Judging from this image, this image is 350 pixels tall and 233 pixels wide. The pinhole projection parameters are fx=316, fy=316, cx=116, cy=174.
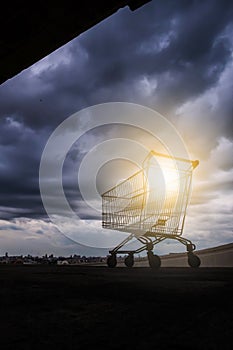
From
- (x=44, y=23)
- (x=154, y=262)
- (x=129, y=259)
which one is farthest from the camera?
(x=129, y=259)

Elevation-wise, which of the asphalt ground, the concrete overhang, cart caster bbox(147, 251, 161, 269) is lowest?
the asphalt ground

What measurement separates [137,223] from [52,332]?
6144 millimetres

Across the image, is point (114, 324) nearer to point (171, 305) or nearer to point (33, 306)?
point (171, 305)

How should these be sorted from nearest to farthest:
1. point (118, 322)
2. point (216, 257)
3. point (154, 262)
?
1. point (118, 322)
2. point (154, 262)
3. point (216, 257)

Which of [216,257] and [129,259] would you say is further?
[216,257]

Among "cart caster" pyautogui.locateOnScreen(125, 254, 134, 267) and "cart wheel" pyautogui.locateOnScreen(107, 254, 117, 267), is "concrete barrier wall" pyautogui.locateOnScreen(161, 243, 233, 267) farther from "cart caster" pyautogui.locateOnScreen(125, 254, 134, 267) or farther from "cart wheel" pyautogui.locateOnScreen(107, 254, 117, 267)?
"cart wheel" pyautogui.locateOnScreen(107, 254, 117, 267)

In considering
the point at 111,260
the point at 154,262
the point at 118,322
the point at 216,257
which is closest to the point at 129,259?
the point at 111,260

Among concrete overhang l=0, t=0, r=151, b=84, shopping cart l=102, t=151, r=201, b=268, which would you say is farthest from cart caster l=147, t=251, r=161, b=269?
concrete overhang l=0, t=0, r=151, b=84

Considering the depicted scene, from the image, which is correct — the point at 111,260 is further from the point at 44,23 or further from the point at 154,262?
the point at 44,23

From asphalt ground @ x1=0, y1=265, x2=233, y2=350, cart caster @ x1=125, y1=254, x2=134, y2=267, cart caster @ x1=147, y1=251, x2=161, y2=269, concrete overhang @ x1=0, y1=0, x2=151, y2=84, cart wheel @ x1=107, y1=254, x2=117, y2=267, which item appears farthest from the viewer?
cart caster @ x1=125, y1=254, x2=134, y2=267

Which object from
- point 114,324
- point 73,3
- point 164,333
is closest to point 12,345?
point 114,324

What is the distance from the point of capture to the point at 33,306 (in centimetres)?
185

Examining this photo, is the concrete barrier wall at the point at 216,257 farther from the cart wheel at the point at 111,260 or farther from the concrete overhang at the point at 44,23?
the concrete overhang at the point at 44,23

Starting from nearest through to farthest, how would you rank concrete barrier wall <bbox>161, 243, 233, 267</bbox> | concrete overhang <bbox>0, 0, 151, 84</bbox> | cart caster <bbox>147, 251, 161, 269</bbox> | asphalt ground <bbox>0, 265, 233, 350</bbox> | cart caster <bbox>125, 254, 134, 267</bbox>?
asphalt ground <bbox>0, 265, 233, 350</bbox> → concrete overhang <bbox>0, 0, 151, 84</bbox> → cart caster <bbox>147, 251, 161, 269</bbox> → cart caster <bbox>125, 254, 134, 267</bbox> → concrete barrier wall <bbox>161, 243, 233, 267</bbox>
